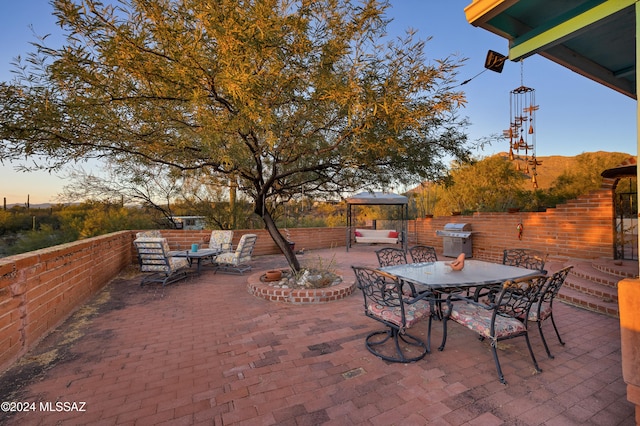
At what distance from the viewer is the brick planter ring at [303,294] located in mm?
4344

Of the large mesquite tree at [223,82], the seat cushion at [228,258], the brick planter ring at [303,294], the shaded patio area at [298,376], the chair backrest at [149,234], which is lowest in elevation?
the shaded patio area at [298,376]

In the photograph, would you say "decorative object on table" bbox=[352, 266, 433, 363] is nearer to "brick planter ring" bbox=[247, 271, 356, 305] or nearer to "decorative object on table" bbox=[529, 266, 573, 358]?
"decorative object on table" bbox=[529, 266, 573, 358]

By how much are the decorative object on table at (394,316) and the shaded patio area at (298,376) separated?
0.13 metres

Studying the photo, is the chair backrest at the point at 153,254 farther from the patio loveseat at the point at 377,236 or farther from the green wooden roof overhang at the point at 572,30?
the patio loveseat at the point at 377,236

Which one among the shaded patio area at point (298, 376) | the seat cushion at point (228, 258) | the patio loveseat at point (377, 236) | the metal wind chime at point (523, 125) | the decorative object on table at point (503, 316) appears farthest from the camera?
the patio loveseat at point (377, 236)

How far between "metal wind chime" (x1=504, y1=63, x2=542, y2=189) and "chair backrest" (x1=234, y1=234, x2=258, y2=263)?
849 cm

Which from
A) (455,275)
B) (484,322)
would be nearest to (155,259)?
(455,275)

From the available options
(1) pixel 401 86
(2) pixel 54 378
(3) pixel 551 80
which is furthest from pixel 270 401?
(3) pixel 551 80

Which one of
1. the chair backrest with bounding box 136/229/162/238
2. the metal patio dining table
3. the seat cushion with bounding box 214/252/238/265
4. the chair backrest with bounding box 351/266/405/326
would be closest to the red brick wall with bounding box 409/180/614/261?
the metal patio dining table

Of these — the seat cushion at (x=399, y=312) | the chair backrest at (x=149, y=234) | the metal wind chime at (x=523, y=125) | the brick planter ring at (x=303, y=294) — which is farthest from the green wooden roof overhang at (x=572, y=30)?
the chair backrest at (x=149, y=234)

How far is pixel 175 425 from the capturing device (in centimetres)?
183

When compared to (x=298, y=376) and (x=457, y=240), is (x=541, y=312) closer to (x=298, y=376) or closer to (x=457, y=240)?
(x=298, y=376)

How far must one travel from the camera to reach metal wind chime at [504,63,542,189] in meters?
9.36

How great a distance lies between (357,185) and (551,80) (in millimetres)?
8613
